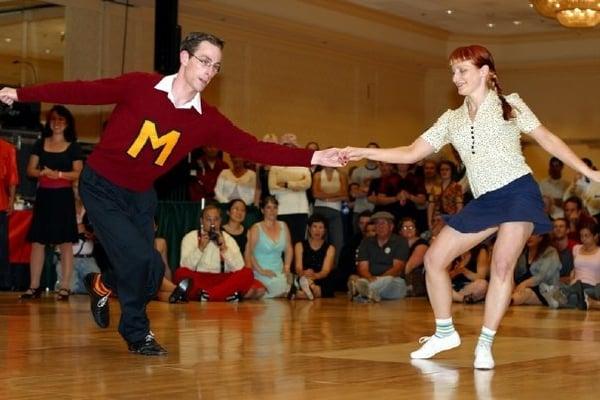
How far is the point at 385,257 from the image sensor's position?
13055mm

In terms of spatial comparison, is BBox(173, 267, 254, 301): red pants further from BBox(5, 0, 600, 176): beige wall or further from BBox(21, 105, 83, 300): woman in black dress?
BBox(5, 0, 600, 176): beige wall

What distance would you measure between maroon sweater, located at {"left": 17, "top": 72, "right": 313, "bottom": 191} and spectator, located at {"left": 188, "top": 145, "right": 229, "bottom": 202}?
742 centimetres

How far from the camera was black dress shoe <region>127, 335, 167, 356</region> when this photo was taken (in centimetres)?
581

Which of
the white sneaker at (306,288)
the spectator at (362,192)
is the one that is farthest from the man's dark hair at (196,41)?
the spectator at (362,192)

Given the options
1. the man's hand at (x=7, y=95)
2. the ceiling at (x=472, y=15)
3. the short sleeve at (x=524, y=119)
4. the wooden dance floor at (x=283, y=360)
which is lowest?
the wooden dance floor at (x=283, y=360)

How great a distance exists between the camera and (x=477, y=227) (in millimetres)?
5504

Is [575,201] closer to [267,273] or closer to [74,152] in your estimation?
[267,273]

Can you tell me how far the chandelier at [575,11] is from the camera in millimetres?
14648

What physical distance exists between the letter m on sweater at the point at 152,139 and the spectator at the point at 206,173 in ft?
24.6

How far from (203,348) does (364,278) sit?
667cm

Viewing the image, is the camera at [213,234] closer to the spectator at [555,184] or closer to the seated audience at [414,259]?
the seated audience at [414,259]

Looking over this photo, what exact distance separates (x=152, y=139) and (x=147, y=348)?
1074 millimetres

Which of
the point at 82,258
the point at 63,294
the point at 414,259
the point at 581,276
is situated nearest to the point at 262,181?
the point at 414,259

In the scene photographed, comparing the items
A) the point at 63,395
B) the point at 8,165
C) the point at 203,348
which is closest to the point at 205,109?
the point at 203,348
